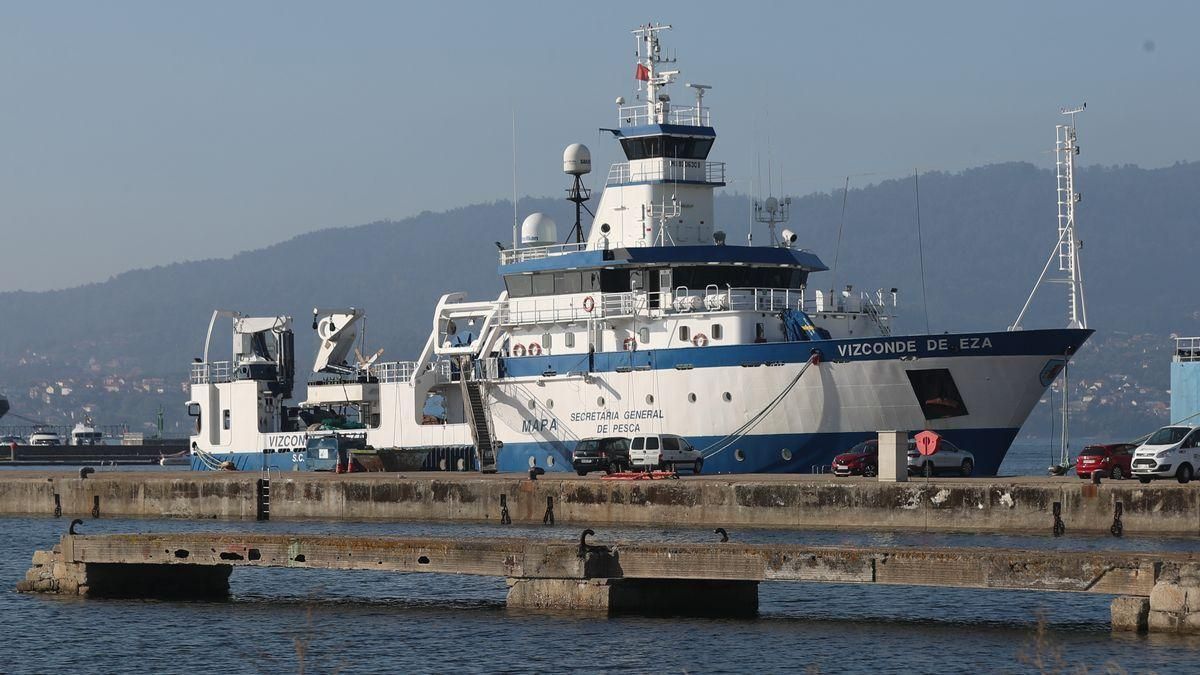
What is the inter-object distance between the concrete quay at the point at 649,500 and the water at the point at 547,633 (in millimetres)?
1970

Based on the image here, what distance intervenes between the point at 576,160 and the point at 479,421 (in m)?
11.4

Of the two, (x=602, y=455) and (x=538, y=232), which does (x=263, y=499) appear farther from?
(x=538, y=232)

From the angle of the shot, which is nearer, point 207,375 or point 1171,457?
point 1171,457

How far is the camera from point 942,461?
50.8 metres

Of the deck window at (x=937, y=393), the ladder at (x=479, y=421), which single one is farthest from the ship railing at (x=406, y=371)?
the deck window at (x=937, y=393)

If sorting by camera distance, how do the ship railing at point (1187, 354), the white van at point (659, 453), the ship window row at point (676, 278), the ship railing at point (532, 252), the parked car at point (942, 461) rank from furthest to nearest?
1. the ship railing at point (1187, 354)
2. the ship railing at point (532, 252)
3. the ship window row at point (676, 278)
4. the white van at point (659, 453)
5. the parked car at point (942, 461)

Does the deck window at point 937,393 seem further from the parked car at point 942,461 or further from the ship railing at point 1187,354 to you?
the ship railing at point 1187,354

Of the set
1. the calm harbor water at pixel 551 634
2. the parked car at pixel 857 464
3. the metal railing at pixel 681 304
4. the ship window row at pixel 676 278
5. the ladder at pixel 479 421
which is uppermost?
the ship window row at pixel 676 278

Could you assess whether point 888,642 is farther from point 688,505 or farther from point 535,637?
point 688,505

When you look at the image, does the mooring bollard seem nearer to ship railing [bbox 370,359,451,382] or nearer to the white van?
the white van

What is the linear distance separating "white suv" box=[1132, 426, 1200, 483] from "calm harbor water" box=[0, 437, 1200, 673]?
474 centimetres

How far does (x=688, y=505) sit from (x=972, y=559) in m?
18.6

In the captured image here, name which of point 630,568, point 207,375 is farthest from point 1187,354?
point 630,568

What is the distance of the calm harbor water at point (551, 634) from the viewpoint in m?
27.6
